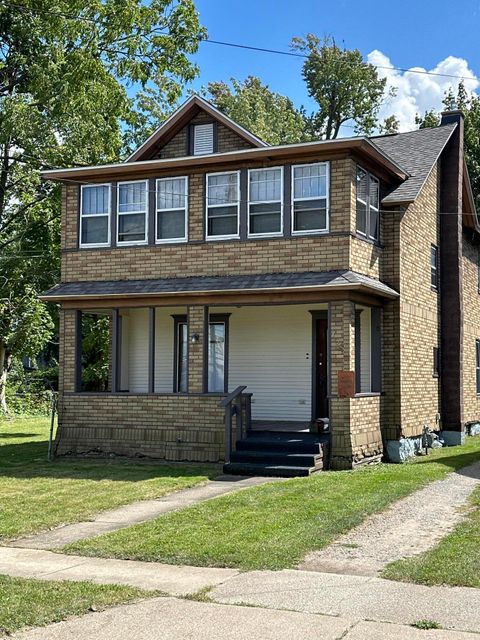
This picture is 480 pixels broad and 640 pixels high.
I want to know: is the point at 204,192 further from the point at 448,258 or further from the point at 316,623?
the point at 316,623

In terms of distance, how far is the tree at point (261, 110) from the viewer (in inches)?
1739

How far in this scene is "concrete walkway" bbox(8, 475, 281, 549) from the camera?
10.4 meters

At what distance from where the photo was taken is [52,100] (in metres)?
28.1

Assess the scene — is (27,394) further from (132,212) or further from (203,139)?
(203,139)

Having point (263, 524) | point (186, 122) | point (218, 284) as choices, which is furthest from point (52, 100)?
point (263, 524)

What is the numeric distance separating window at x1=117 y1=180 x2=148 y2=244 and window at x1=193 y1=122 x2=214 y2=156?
2003 millimetres

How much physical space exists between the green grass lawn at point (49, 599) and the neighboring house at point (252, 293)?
26.2 ft

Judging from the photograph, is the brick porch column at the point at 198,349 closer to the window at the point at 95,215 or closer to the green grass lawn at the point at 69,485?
the green grass lawn at the point at 69,485

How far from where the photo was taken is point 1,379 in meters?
32.7

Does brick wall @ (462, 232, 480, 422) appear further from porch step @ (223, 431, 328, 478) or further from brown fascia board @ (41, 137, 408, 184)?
porch step @ (223, 431, 328, 478)

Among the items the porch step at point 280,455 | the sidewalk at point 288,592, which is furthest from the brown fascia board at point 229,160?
the sidewalk at point 288,592

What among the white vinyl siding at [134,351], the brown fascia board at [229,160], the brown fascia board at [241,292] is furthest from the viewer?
the white vinyl siding at [134,351]

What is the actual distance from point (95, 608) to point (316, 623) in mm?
1943

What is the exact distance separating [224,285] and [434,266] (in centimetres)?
711
